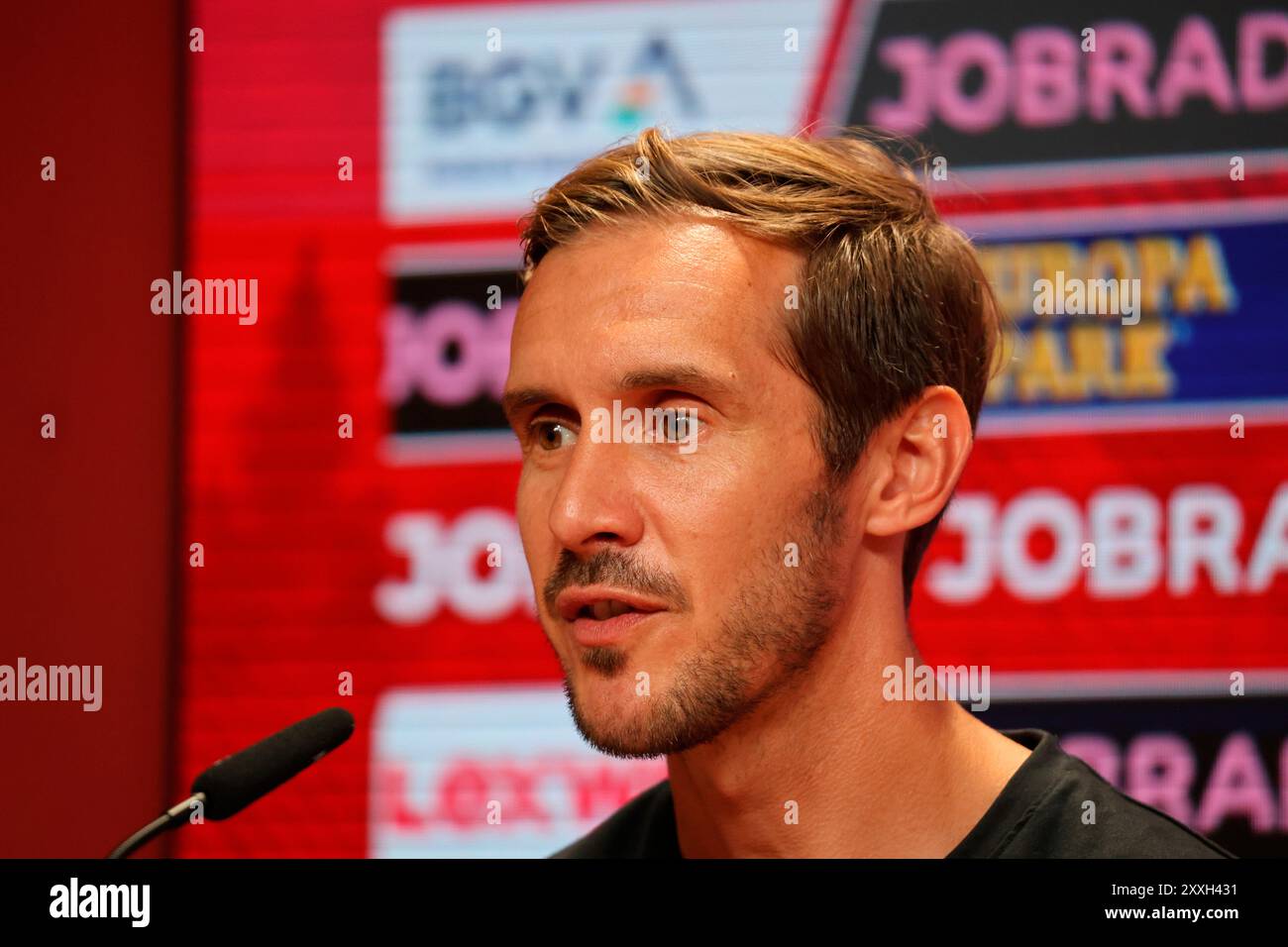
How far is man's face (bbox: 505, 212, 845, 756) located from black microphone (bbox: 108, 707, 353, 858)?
0.33 m

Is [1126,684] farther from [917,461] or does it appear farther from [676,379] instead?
[676,379]

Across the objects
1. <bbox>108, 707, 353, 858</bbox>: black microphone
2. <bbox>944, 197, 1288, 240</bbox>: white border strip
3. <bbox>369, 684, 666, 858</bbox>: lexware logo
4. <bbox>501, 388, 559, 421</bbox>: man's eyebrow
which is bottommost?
<bbox>369, 684, 666, 858</bbox>: lexware logo

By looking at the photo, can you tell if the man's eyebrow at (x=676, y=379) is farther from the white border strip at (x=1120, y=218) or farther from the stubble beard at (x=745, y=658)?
the white border strip at (x=1120, y=218)

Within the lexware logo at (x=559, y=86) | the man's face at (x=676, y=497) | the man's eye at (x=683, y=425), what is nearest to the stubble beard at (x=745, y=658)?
the man's face at (x=676, y=497)

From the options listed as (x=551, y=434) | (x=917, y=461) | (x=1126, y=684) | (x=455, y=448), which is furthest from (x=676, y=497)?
(x=1126, y=684)

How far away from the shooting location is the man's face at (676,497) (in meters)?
1.59

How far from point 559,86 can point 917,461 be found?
6.90 ft

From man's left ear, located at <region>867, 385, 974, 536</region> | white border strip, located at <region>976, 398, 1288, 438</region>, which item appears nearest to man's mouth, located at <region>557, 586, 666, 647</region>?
man's left ear, located at <region>867, 385, 974, 536</region>

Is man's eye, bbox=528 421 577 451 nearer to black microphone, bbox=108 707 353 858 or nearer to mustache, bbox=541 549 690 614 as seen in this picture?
mustache, bbox=541 549 690 614

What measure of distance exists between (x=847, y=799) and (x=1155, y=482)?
6.30ft

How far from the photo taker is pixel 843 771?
1.70 meters

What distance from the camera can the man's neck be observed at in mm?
1673
